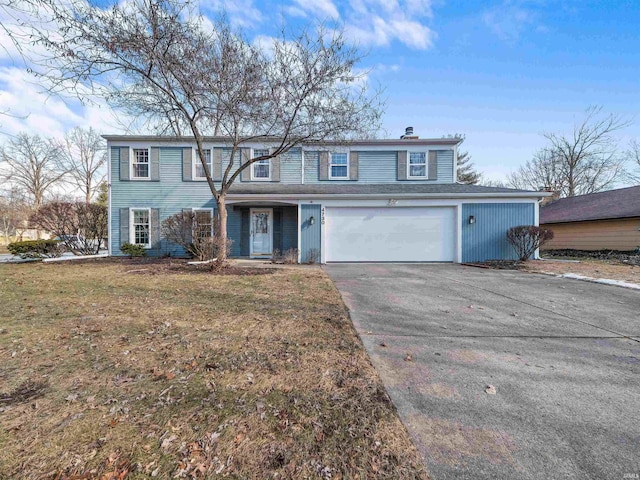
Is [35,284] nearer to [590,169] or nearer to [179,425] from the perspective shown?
[179,425]

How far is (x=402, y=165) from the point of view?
523 inches

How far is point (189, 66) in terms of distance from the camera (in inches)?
267

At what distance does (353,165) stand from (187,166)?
7521 mm

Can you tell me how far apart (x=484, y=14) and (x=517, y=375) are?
33.0 feet

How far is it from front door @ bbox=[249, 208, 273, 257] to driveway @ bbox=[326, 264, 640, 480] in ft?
27.1

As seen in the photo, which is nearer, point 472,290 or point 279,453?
point 279,453

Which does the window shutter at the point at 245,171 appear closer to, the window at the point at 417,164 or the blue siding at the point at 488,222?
the window at the point at 417,164

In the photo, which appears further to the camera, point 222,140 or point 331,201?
point 222,140

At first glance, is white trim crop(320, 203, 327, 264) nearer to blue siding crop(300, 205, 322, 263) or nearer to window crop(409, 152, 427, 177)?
blue siding crop(300, 205, 322, 263)

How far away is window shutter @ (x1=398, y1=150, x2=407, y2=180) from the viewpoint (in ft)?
43.5

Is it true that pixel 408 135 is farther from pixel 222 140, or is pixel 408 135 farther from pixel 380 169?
pixel 222 140

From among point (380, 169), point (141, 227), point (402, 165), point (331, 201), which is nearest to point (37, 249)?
point (141, 227)

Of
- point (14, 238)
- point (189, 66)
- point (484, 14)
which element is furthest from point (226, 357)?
point (14, 238)

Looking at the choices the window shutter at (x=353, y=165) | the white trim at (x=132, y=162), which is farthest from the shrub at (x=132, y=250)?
the window shutter at (x=353, y=165)
